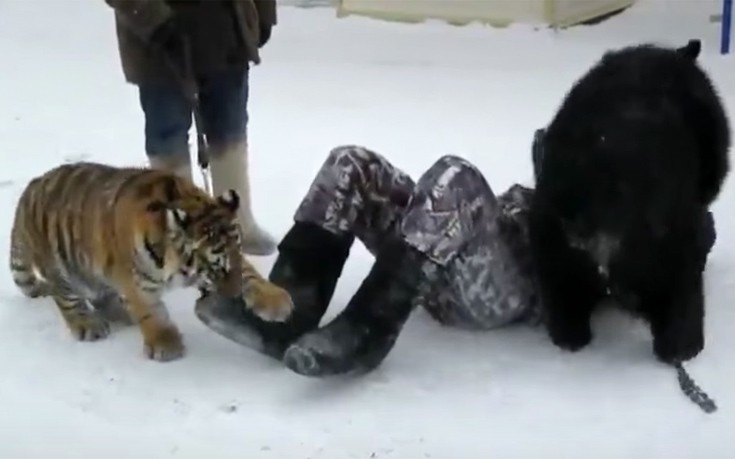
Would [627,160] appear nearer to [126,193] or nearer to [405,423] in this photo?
[405,423]

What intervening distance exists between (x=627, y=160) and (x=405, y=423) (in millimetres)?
300

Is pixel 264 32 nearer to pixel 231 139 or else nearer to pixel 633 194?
pixel 231 139

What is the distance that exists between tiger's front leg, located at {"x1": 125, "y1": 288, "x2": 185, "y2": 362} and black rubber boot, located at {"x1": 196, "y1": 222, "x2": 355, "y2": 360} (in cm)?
6

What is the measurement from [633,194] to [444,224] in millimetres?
179

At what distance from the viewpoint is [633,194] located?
1005 millimetres

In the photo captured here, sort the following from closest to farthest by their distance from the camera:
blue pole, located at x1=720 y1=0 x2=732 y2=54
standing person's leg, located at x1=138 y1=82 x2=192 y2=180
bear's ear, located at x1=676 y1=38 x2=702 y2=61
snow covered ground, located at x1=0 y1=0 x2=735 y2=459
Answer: snow covered ground, located at x1=0 y1=0 x2=735 y2=459 → bear's ear, located at x1=676 y1=38 x2=702 y2=61 → standing person's leg, located at x1=138 y1=82 x2=192 y2=180 → blue pole, located at x1=720 y1=0 x2=732 y2=54

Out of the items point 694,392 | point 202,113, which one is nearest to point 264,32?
point 202,113

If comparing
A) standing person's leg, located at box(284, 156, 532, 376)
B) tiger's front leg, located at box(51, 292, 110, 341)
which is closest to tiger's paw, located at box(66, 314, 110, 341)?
tiger's front leg, located at box(51, 292, 110, 341)

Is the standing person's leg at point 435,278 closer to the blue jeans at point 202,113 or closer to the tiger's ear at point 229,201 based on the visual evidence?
the tiger's ear at point 229,201

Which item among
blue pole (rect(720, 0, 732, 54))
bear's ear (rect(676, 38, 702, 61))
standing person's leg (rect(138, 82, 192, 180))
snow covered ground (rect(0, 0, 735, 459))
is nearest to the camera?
snow covered ground (rect(0, 0, 735, 459))

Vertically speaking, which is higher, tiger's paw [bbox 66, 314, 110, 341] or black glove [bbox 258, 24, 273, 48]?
black glove [bbox 258, 24, 273, 48]

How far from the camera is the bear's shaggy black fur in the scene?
1.01 metres

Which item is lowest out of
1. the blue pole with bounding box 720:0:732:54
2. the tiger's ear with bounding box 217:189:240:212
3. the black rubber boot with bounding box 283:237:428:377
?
the black rubber boot with bounding box 283:237:428:377

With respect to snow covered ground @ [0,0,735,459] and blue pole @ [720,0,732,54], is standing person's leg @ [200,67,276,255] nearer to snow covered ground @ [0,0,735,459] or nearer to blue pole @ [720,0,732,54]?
snow covered ground @ [0,0,735,459]
